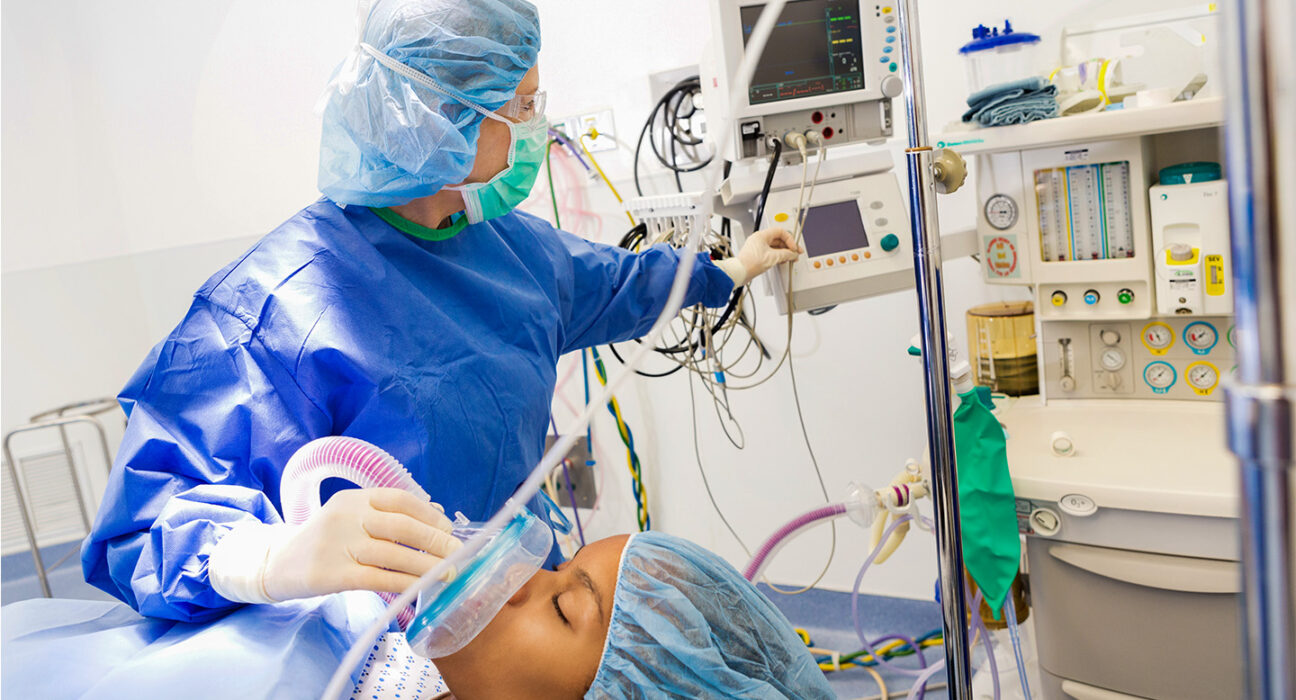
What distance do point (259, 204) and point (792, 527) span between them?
2.38 metres

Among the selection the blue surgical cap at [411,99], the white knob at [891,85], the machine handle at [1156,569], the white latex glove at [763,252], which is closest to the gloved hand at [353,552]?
the blue surgical cap at [411,99]

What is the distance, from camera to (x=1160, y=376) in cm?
170

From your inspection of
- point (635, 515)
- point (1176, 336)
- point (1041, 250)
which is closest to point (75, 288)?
point (635, 515)

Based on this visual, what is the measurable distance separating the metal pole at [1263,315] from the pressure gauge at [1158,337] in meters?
1.47

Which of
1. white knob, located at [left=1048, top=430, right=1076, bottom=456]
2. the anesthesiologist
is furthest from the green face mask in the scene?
white knob, located at [left=1048, top=430, right=1076, bottom=456]

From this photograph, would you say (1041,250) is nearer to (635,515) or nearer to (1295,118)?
(1295,118)

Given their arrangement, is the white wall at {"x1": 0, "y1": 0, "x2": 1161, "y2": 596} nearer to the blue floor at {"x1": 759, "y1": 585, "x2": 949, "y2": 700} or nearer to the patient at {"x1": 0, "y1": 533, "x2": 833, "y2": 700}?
the blue floor at {"x1": 759, "y1": 585, "x2": 949, "y2": 700}

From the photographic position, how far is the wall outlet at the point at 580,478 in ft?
9.57

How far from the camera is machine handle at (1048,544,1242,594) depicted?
1321 mm

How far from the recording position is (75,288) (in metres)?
3.40

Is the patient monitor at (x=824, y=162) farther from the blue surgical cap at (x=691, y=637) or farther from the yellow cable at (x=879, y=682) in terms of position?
the yellow cable at (x=879, y=682)

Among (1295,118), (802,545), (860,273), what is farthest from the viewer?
(802,545)

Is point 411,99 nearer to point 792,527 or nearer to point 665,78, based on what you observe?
point 792,527

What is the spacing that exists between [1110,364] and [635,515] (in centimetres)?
160
